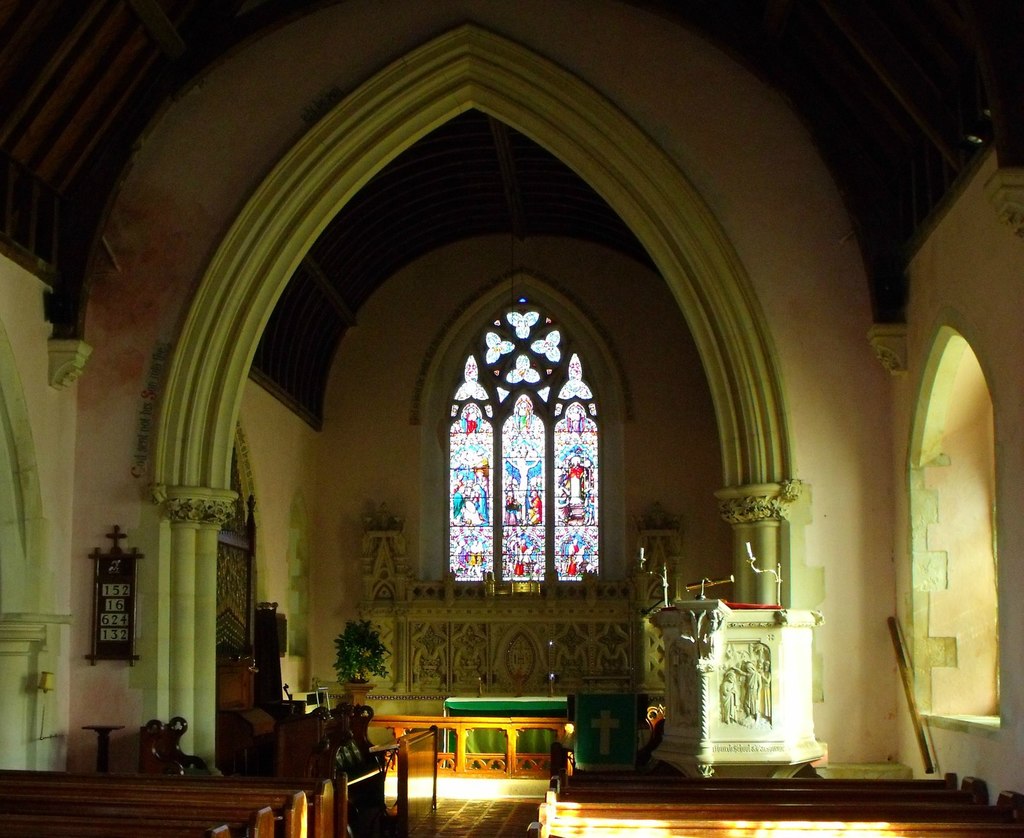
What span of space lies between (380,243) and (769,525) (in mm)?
6549

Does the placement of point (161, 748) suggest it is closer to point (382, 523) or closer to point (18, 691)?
point (18, 691)

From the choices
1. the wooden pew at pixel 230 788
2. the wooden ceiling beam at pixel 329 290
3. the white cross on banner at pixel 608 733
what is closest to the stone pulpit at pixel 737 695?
the wooden pew at pixel 230 788

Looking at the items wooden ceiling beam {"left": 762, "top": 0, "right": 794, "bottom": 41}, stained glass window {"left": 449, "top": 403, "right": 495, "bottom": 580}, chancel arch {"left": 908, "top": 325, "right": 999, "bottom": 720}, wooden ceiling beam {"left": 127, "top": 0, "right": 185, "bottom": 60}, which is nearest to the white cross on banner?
chancel arch {"left": 908, "top": 325, "right": 999, "bottom": 720}

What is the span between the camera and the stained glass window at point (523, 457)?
14.4 meters

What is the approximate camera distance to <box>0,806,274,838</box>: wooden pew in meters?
4.52

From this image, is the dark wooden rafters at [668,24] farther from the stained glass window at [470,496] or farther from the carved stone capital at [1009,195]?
the stained glass window at [470,496]

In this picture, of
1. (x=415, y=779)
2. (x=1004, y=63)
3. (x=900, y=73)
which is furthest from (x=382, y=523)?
(x=1004, y=63)

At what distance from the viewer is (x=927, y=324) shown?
25.4 feet

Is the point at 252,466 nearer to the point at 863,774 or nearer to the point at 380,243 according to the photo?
the point at 380,243

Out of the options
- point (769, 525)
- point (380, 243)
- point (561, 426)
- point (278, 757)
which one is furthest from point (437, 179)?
point (278, 757)

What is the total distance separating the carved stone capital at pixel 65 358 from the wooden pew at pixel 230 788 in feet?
10.1

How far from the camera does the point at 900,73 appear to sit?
23.1 feet

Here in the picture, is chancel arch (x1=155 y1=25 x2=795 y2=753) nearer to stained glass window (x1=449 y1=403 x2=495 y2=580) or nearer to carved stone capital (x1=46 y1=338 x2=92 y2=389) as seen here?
carved stone capital (x1=46 y1=338 x2=92 y2=389)

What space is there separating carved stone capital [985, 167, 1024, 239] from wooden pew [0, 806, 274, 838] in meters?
3.78
